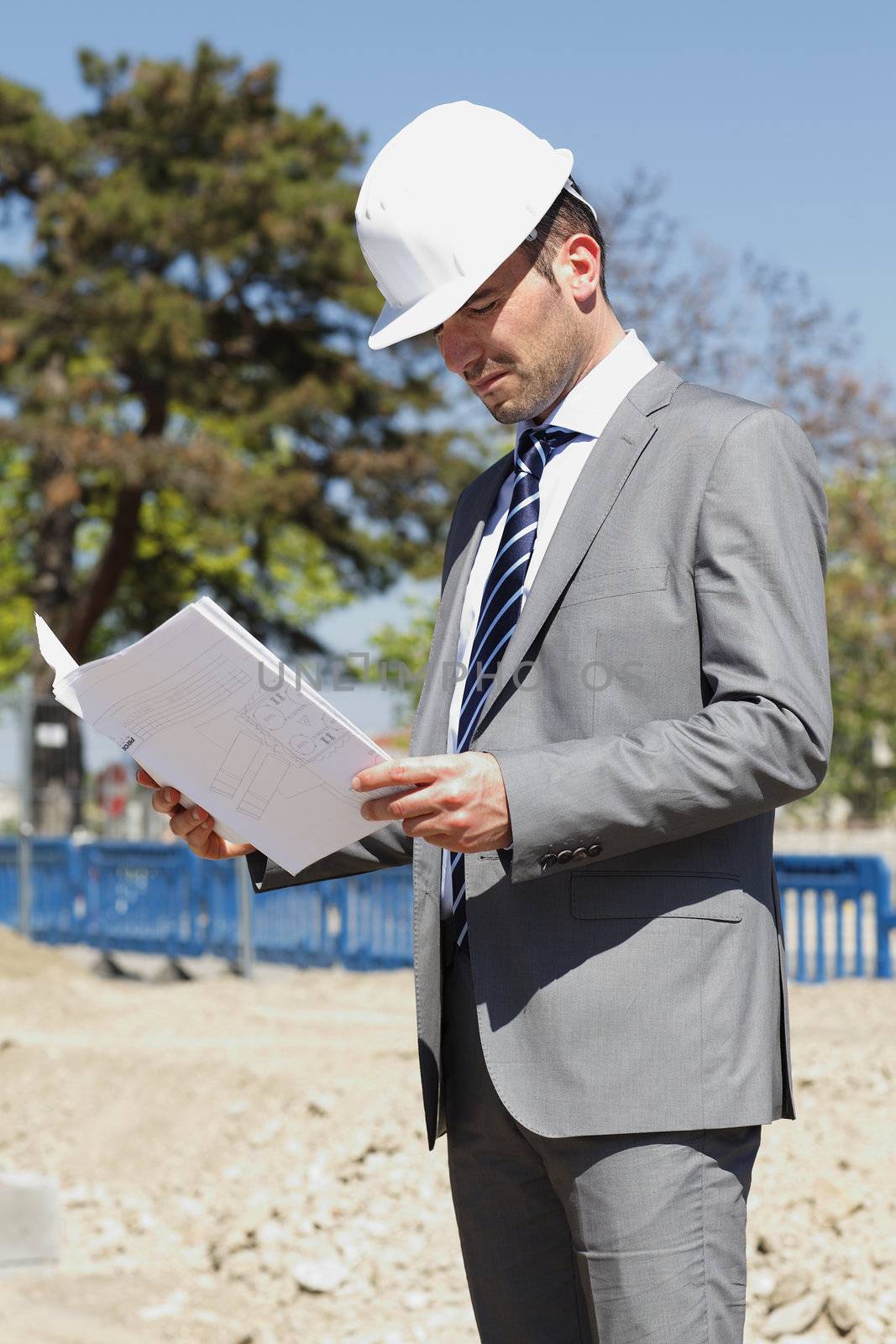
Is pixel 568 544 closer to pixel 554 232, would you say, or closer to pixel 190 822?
pixel 554 232

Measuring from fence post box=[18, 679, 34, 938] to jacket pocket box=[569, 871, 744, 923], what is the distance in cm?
1284

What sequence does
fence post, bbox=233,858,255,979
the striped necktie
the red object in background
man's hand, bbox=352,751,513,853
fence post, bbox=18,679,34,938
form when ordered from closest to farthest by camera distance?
man's hand, bbox=352,751,513,853, the striped necktie, fence post, bbox=233,858,255,979, fence post, bbox=18,679,34,938, the red object in background

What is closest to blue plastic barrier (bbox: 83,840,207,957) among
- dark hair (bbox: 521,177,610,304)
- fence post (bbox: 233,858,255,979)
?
fence post (bbox: 233,858,255,979)

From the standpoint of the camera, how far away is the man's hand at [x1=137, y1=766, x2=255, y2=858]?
99.0 inches

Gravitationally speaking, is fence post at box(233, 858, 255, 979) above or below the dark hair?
below

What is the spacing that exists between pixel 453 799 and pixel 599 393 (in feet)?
2.32

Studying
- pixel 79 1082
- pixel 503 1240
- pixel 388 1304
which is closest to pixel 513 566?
pixel 503 1240

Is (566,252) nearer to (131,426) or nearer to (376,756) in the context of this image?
(376,756)

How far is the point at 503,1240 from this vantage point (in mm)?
2381

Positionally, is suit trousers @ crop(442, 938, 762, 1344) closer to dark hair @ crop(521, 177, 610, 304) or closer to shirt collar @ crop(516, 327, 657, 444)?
→ shirt collar @ crop(516, 327, 657, 444)

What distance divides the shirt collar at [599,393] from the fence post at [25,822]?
1269 cm

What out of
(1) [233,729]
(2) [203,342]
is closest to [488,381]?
(1) [233,729]

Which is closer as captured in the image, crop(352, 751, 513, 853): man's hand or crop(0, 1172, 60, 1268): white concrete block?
crop(352, 751, 513, 853): man's hand

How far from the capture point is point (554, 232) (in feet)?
7.65
